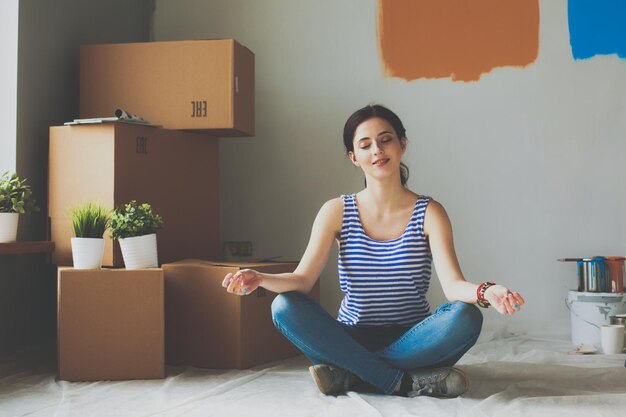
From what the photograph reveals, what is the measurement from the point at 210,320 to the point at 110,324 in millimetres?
336

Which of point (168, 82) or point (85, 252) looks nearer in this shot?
point (85, 252)

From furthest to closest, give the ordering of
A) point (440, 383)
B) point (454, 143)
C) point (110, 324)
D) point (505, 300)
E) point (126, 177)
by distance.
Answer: point (454, 143) < point (126, 177) < point (110, 324) < point (440, 383) < point (505, 300)

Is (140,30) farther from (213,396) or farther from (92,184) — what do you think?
(213,396)

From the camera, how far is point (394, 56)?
10.2 feet

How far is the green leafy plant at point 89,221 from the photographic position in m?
2.18

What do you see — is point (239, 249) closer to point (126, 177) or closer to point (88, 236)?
point (126, 177)

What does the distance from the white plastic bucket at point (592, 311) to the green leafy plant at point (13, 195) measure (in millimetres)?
2046

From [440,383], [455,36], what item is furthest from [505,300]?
[455,36]

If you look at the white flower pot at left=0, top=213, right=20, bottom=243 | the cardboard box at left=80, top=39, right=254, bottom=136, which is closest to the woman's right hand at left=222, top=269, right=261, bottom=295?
the white flower pot at left=0, top=213, right=20, bottom=243

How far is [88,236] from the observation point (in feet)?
7.17

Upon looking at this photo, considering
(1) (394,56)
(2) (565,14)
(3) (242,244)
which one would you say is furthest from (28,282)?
(2) (565,14)

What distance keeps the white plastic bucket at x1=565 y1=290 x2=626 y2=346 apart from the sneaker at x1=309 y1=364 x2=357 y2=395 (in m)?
1.26

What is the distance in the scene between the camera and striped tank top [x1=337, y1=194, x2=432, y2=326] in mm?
1899

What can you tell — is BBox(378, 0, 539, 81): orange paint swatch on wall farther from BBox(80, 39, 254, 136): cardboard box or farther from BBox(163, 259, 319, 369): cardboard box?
BBox(163, 259, 319, 369): cardboard box
